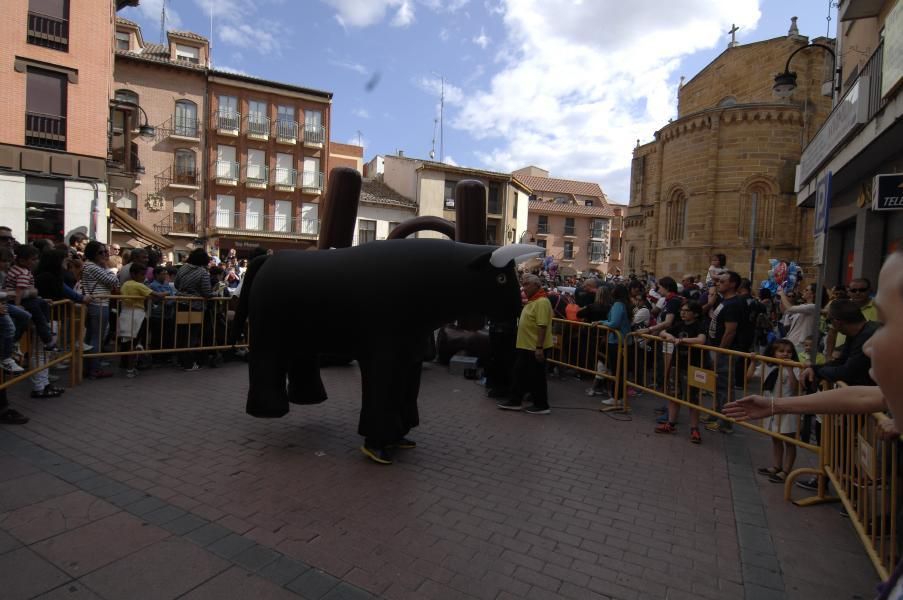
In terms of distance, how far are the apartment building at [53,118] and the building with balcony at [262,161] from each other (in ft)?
37.3

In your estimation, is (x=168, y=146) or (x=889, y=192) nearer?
(x=889, y=192)

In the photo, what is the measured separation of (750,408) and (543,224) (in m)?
52.5

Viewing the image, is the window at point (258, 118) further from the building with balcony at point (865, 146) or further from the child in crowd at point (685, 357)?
the child in crowd at point (685, 357)

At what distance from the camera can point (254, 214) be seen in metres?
30.6

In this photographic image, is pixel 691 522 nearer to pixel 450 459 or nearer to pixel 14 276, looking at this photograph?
pixel 450 459

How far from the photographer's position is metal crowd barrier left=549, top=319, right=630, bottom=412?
6766 millimetres

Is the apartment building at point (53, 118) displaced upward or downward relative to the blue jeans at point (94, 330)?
upward

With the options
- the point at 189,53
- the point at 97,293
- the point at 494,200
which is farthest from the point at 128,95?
the point at 97,293

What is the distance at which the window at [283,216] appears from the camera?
3131cm

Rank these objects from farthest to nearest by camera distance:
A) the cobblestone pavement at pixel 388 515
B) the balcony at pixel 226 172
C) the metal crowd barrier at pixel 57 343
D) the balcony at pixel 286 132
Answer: the balcony at pixel 286 132 → the balcony at pixel 226 172 → the metal crowd barrier at pixel 57 343 → the cobblestone pavement at pixel 388 515

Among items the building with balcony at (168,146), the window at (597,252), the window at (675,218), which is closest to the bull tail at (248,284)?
the building with balcony at (168,146)

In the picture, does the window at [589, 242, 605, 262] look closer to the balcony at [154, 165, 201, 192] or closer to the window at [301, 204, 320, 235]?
the window at [301, 204, 320, 235]

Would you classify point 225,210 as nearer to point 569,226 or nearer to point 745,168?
point 745,168

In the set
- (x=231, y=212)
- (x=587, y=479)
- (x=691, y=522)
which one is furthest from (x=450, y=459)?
(x=231, y=212)
